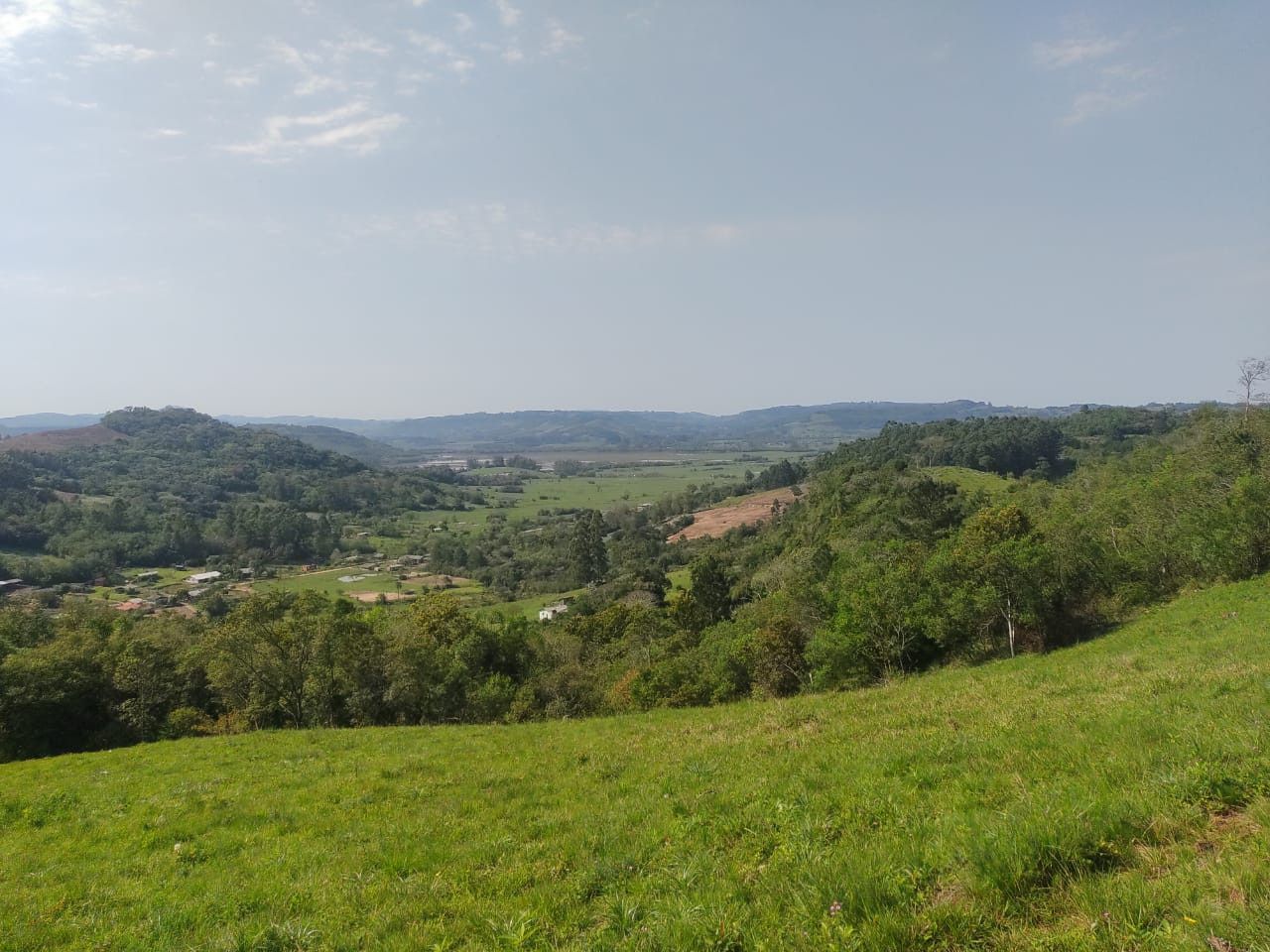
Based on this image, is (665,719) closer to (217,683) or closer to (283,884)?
(283,884)

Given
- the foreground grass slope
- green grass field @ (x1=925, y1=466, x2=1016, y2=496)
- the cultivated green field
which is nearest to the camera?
the foreground grass slope

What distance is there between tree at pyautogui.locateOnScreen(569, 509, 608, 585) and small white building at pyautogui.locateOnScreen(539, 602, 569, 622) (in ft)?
70.7

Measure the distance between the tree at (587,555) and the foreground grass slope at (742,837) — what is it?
12066 cm

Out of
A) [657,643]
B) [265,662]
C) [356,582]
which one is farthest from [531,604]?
[265,662]

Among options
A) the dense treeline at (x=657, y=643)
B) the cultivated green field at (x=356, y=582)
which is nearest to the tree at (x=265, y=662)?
the dense treeline at (x=657, y=643)

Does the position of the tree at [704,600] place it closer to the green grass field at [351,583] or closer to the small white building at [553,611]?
the small white building at [553,611]

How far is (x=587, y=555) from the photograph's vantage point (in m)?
140

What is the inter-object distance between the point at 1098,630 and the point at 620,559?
122227 mm

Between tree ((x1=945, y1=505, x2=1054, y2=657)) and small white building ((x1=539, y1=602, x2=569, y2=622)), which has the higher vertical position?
tree ((x1=945, y1=505, x2=1054, y2=657))

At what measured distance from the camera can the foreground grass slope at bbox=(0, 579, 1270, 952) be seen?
16.8 ft

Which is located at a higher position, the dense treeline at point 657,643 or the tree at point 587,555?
the dense treeline at point 657,643

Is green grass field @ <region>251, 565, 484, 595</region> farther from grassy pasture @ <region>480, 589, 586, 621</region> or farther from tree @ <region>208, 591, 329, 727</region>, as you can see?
tree @ <region>208, 591, 329, 727</region>

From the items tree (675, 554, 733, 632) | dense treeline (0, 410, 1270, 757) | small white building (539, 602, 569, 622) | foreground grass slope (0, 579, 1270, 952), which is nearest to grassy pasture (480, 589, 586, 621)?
small white building (539, 602, 569, 622)

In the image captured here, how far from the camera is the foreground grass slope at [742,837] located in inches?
201
